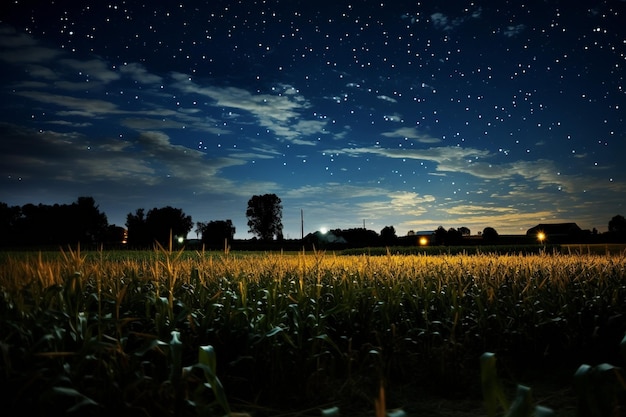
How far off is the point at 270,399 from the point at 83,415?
4.97 ft

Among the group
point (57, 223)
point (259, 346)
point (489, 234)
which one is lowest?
point (259, 346)

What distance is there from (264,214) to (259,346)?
109210 mm

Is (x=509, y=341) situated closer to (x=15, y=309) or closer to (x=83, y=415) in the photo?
(x=83, y=415)

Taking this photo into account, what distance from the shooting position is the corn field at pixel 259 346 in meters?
2.92

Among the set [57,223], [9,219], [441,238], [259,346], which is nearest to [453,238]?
[441,238]

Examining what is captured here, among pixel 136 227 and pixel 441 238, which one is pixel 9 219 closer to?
pixel 136 227

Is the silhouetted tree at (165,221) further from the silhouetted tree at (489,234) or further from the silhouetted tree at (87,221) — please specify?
the silhouetted tree at (489,234)

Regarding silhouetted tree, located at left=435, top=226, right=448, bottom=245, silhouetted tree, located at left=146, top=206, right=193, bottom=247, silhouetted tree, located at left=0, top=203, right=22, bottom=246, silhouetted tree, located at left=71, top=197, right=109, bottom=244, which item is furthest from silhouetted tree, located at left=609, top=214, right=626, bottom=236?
silhouetted tree, located at left=0, top=203, right=22, bottom=246

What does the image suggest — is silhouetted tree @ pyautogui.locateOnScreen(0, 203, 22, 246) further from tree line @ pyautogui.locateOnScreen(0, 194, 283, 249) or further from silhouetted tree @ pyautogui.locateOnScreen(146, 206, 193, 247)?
silhouetted tree @ pyautogui.locateOnScreen(146, 206, 193, 247)

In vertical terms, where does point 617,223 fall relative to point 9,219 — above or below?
below

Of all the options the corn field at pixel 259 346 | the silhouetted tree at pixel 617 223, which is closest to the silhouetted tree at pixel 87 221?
the corn field at pixel 259 346

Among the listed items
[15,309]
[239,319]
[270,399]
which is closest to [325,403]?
[270,399]

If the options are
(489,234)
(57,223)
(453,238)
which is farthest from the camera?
(57,223)

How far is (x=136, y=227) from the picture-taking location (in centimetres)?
9781
